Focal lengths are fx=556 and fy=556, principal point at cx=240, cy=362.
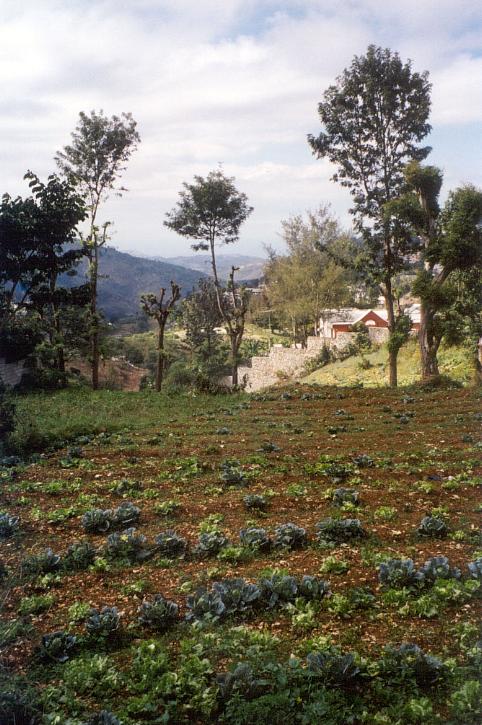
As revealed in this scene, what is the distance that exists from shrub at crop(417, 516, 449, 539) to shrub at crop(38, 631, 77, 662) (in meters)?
3.63

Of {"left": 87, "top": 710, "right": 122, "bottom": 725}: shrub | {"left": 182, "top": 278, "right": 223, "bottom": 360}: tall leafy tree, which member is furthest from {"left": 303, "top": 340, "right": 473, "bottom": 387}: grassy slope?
{"left": 87, "top": 710, "right": 122, "bottom": 725}: shrub

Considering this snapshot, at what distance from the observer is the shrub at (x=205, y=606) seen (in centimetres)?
450

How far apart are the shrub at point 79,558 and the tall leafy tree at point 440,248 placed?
13440mm

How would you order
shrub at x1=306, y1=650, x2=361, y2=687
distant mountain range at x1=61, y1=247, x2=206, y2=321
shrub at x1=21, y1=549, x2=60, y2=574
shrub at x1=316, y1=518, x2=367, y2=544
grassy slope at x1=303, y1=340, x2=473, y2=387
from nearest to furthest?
shrub at x1=306, y1=650, x2=361, y2=687 → shrub at x1=21, y1=549, x2=60, y2=574 → shrub at x1=316, y1=518, x2=367, y2=544 → grassy slope at x1=303, y1=340, x2=473, y2=387 → distant mountain range at x1=61, y1=247, x2=206, y2=321

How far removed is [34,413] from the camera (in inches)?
522

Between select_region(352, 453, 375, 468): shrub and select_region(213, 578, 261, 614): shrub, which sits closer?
select_region(213, 578, 261, 614): shrub

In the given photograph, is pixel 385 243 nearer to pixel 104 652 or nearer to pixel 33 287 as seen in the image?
pixel 33 287

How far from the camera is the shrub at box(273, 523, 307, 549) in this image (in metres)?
5.90

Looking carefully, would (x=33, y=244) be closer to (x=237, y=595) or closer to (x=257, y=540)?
(x=257, y=540)

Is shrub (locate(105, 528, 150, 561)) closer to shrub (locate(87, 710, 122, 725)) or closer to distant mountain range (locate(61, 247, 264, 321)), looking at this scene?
shrub (locate(87, 710, 122, 725))

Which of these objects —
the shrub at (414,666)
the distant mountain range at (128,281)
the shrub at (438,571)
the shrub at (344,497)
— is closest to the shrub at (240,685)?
the shrub at (414,666)

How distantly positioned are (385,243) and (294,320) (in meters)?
27.1

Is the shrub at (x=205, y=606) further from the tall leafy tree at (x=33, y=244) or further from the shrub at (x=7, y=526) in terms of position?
the tall leafy tree at (x=33, y=244)

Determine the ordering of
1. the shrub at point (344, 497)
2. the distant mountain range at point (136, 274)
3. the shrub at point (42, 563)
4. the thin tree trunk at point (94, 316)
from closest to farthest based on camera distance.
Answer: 1. the shrub at point (42, 563)
2. the shrub at point (344, 497)
3. the thin tree trunk at point (94, 316)
4. the distant mountain range at point (136, 274)
